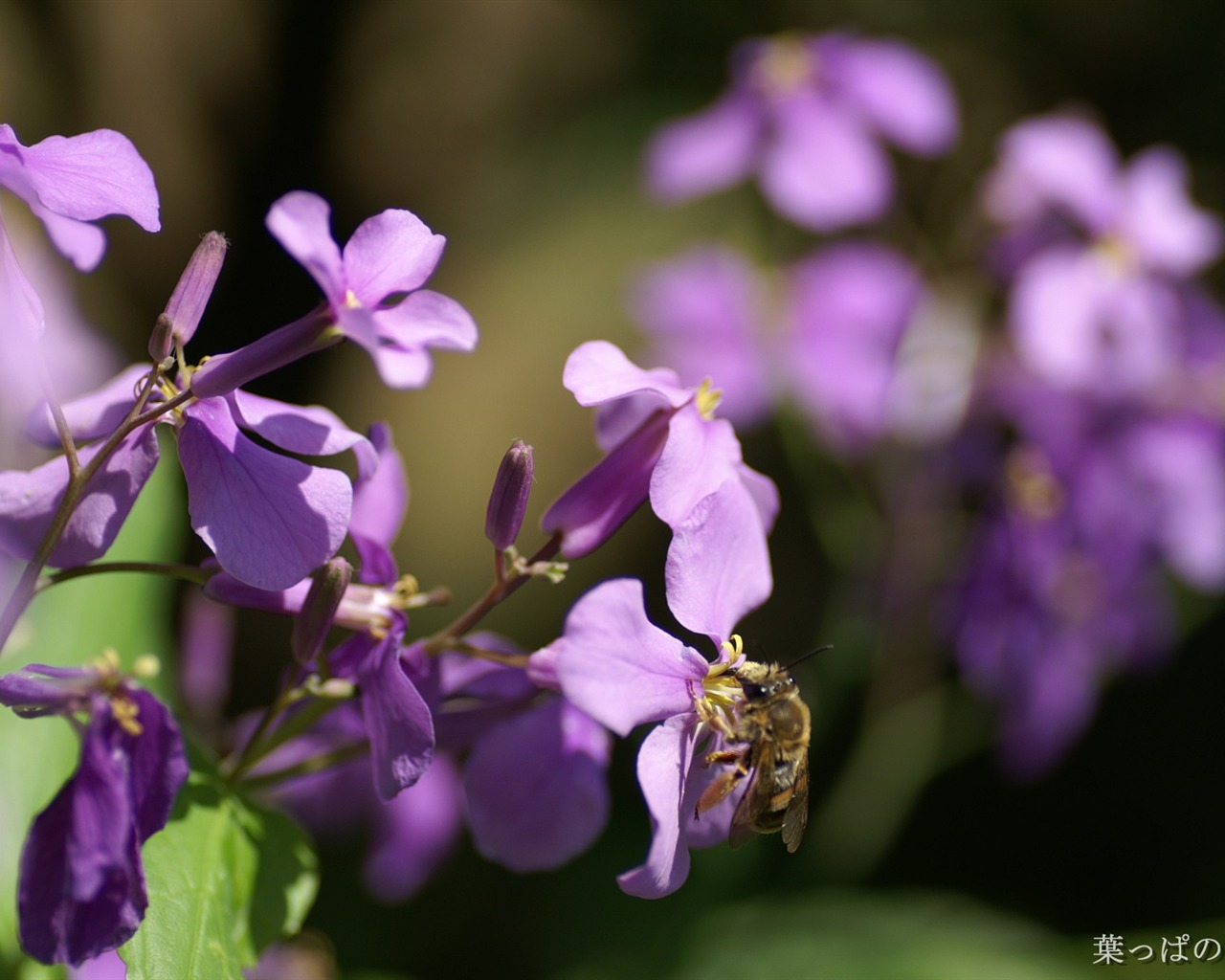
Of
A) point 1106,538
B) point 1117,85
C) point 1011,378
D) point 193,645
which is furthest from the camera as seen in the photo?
point 1117,85

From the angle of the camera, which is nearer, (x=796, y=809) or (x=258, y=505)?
(x=258, y=505)

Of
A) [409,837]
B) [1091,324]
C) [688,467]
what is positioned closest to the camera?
[688,467]

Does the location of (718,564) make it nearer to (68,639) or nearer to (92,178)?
(92,178)

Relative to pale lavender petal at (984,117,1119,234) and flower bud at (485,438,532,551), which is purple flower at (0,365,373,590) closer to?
flower bud at (485,438,532,551)

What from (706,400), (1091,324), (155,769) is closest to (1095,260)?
(1091,324)

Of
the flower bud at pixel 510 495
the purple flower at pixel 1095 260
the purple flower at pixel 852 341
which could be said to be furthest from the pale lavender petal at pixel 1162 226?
the flower bud at pixel 510 495

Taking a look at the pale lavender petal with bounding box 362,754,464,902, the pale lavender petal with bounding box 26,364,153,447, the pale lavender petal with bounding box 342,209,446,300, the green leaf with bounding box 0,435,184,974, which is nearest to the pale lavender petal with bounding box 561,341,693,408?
the pale lavender petal with bounding box 342,209,446,300

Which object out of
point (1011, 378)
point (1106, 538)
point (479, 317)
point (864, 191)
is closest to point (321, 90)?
point (479, 317)

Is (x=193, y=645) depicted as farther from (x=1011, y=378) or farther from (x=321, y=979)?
(x=1011, y=378)
